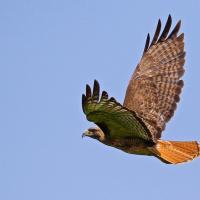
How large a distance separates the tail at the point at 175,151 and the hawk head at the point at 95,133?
751 millimetres

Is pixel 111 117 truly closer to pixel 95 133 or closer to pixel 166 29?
pixel 95 133

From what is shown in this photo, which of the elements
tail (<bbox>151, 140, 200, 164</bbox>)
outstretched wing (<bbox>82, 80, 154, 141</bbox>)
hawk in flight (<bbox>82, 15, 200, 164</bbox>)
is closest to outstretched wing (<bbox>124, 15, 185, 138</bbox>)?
hawk in flight (<bbox>82, 15, 200, 164</bbox>)

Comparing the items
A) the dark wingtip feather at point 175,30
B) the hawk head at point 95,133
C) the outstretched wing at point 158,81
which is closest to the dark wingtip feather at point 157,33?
the outstretched wing at point 158,81

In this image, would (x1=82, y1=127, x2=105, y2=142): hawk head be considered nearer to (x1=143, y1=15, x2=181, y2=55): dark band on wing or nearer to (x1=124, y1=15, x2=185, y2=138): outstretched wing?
(x1=124, y1=15, x2=185, y2=138): outstretched wing

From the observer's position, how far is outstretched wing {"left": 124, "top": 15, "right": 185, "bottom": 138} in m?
Answer: 11.1

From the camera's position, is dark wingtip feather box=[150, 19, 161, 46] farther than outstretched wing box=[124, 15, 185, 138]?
Yes

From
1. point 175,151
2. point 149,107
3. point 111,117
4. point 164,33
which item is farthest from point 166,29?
point 111,117

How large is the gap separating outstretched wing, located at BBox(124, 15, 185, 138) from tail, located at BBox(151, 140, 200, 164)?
1.08 ft

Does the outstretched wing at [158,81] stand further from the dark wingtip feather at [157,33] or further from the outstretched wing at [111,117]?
the outstretched wing at [111,117]

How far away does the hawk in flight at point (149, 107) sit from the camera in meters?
9.07

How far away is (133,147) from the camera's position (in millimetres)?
10180

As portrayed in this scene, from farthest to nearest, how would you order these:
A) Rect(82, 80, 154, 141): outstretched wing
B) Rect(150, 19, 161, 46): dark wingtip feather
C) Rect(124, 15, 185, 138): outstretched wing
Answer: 1. Rect(150, 19, 161, 46): dark wingtip feather
2. Rect(124, 15, 185, 138): outstretched wing
3. Rect(82, 80, 154, 141): outstretched wing

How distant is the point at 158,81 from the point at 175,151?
1.88 meters

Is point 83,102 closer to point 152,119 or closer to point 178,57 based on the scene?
point 152,119
